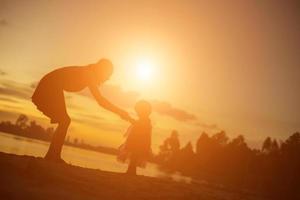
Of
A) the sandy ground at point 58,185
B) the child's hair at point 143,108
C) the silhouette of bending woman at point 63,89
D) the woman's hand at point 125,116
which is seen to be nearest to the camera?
the sandy ground at point 58,185

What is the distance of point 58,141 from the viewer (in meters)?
8.70

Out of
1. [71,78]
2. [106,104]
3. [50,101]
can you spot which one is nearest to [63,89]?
[71,78]

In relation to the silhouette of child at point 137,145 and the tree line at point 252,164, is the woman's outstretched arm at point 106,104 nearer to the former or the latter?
the silhouette of child at point 137,145

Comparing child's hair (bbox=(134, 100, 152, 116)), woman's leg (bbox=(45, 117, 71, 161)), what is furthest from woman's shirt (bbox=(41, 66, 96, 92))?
child's hair (bbox=(134, 100, 152, 116))

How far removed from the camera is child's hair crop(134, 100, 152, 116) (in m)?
12.5

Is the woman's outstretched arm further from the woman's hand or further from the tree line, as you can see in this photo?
the tree line

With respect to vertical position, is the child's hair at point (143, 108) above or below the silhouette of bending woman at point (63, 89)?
above

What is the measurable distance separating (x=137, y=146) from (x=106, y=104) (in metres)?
3.15

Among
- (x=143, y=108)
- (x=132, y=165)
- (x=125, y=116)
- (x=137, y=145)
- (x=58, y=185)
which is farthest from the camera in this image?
(x=143, y=108)

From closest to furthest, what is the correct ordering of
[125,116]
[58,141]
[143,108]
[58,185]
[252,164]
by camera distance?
[58,185] < [58,141] < [125,116] < [143,108] < [252,164]

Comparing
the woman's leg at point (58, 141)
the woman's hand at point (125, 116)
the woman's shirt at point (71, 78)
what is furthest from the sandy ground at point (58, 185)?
the woman's shirt at point (71, 78)

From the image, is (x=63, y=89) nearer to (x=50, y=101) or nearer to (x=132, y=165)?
(x=50, y=101)

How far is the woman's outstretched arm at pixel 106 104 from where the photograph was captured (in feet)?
29.8

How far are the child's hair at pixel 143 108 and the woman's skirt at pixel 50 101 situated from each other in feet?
12.6
